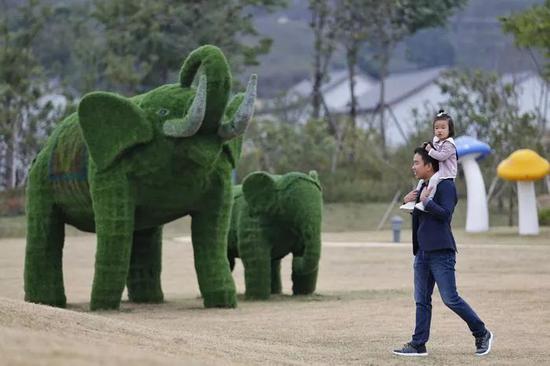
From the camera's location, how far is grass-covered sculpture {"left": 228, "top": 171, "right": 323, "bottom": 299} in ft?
52.1

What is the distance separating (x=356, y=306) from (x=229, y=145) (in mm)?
2259

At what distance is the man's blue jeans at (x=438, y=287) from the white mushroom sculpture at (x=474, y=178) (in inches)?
835

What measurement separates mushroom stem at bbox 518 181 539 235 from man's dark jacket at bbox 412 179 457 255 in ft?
64.9

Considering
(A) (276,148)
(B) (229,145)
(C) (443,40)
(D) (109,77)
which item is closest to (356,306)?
(B) (229,145)

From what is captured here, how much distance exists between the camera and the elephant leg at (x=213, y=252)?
14.6 meters

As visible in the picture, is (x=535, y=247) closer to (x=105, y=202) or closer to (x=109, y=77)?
(x=105, y=202)

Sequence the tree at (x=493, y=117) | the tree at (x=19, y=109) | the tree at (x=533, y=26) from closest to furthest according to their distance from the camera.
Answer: the tree at (x=533, y=26) → the tree at (x=493, y=117) → the tree at (x=19, y=109)

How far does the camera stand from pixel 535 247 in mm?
25875

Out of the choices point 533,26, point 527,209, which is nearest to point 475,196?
point 527,209

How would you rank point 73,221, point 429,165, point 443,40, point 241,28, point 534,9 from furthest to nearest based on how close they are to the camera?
point 443,40, point 241,28, point 534,9, point 73,221, point 429,165

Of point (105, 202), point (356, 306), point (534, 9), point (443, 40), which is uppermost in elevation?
point (443, 40)

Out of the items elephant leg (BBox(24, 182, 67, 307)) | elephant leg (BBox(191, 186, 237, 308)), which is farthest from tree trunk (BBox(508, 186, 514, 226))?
elephant leg (BBox(24, 182, 67, 307))

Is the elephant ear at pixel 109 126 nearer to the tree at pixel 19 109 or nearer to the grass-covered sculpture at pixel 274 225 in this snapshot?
the grass-covered sculpture at pixel 274 225

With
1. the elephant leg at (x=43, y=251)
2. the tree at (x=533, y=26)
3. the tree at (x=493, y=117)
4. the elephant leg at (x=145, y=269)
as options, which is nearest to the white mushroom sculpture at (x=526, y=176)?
the tree at (x=533, y=26)
